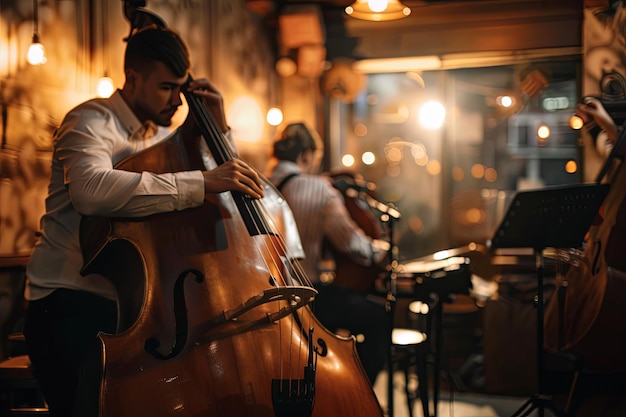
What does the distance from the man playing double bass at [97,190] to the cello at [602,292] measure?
5.39ft

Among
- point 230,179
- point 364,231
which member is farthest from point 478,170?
point 230,179

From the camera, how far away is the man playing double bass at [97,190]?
6.09 ft

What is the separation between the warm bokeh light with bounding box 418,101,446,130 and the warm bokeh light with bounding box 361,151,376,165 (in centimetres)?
55

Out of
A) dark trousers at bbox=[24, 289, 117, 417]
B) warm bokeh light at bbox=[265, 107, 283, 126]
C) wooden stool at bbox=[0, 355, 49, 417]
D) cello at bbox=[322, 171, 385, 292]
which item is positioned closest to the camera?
dark trousers at bbox=[24, 289, 117, 417]

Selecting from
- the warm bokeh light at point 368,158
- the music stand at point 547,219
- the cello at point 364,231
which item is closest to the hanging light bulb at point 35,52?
the cello at point 364,231

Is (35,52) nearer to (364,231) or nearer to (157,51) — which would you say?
(157,51)

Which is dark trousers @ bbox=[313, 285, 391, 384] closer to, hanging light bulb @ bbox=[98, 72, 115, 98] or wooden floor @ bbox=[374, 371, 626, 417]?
wooden floor @ bbox=[374, 371, 626, 417]

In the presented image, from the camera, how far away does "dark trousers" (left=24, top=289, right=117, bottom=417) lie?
196 cm

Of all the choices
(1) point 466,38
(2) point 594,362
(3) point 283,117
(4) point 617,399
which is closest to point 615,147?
(2) point 594,362

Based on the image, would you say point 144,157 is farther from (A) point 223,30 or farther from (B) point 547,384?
(A) point 223,30

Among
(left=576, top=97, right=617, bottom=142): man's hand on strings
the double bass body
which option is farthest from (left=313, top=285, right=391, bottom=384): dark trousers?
the double bass body

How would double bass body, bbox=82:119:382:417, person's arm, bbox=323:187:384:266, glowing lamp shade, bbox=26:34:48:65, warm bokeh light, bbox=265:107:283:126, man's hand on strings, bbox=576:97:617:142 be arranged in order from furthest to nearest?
warm bokeh light, bbox=265:107:283:126 < person's arm, bbox=323:187:384:266 < man's hand on strings, bbox=576:97:617:142 < glowing lamp shade, bbox=26:34:48:65 < double bass body, bbox=82:119:382:417

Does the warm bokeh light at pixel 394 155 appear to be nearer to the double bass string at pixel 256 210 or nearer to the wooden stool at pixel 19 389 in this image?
the wooden stool at pixel 19 389

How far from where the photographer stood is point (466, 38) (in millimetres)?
5727
